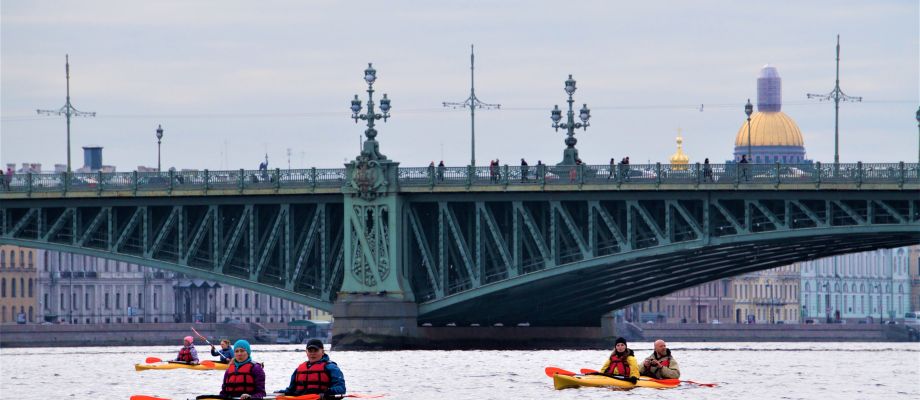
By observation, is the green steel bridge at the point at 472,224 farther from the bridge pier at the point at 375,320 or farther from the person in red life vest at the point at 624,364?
the person in red life vest at the point at 624,364

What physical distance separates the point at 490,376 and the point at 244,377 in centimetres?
3242

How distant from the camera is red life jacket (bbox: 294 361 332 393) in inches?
2591

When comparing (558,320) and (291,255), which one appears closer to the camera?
(291,255)

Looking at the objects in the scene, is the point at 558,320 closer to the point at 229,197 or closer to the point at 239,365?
the point at 229,197

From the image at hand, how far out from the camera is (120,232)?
125m

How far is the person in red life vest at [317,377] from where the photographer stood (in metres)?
64.6

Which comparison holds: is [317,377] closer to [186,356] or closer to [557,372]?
[557,372]

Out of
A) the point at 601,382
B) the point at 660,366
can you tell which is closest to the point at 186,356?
the point at 601,382

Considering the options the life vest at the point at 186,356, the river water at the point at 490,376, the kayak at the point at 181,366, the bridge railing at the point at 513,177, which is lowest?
the river water at the point at 490,376

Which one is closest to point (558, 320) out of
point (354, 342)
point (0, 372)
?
point (354, 342)

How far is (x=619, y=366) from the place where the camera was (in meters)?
80.9

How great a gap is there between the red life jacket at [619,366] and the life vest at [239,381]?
17.1 m

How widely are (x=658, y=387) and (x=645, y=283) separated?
44047 mm

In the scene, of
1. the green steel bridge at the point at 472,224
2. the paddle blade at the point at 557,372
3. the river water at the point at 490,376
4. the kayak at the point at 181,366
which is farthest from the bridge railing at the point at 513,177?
the paddle blade at the point at 557,372
